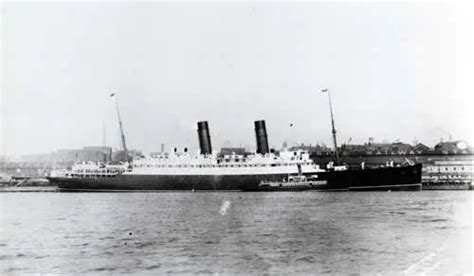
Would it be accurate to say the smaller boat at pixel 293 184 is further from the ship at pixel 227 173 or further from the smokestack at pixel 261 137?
the smokestack at pixel 261 137

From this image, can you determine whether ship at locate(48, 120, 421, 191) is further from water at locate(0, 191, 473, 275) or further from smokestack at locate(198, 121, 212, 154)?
water at locate(0, 191, 473, 275)

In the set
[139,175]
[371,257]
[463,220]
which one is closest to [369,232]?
[371,257]

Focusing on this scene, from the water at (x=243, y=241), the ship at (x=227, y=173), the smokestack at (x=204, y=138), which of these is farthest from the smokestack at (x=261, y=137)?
the water at (x=243, y=241)

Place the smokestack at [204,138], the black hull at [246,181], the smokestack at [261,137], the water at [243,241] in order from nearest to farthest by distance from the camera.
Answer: the water at [243,241]
the smokestack at [261,137]
the black hull at [246,181]
the smokestack at [204,138]

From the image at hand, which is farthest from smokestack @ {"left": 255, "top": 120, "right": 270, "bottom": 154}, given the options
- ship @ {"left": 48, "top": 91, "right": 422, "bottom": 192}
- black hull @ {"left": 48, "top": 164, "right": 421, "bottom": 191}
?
black hull @ {"left": 48, "top": 164, "right": 421, "bottom": 191}

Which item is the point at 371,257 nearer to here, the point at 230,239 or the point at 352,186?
the point at 230,239
